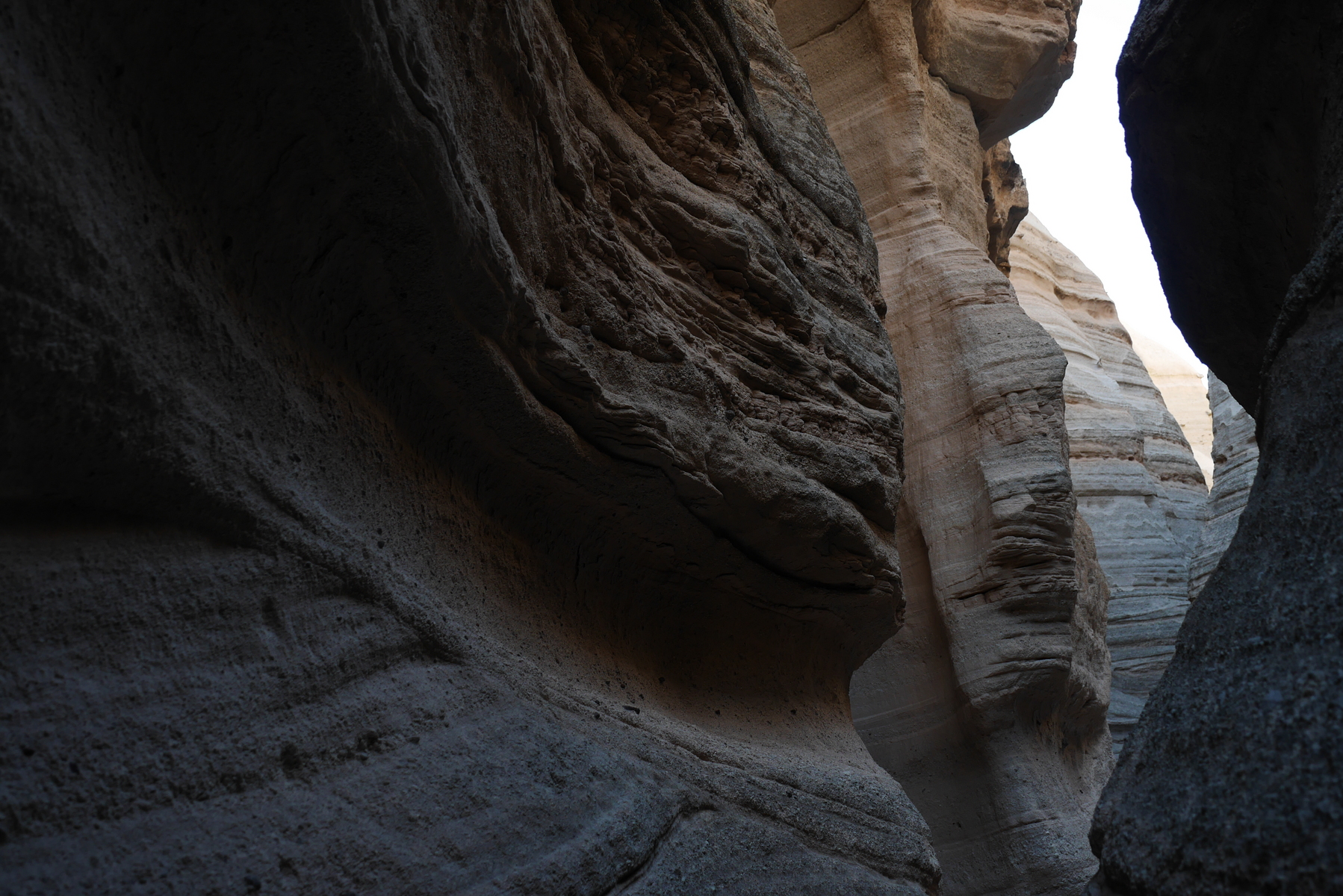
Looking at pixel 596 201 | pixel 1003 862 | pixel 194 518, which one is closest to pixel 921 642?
pixel 1003 862

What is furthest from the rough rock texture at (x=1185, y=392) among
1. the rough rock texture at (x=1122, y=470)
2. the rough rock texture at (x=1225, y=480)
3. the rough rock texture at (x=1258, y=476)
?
the rough rock texture at (x=1258, y=476)

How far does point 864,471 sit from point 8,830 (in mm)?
2857

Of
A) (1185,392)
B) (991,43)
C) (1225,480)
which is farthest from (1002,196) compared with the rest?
(1185,392)

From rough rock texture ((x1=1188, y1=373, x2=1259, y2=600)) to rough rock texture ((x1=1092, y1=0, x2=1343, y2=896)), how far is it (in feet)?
25.0

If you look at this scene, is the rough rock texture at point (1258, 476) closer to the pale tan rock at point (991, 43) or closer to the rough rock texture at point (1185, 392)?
the pale tan rock at point (991, 43)

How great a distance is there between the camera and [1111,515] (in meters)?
12.4

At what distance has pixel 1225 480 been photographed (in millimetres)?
10711

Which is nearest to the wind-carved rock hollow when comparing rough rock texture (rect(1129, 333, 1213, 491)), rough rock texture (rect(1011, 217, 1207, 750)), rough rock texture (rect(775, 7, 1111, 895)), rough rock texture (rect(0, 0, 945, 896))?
rough rock texture (rect(0, 0, 945, 896))

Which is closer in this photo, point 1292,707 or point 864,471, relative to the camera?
point 1292,707

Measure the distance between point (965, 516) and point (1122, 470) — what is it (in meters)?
8.44

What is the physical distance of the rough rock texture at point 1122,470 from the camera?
36.7 ft

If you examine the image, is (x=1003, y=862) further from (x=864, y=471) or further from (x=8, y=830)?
(x=8, y=830)

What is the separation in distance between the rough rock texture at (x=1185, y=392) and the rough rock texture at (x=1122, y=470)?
11.6 meters

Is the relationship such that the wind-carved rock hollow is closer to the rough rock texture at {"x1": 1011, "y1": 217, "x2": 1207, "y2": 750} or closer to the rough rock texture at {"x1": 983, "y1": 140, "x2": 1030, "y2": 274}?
the rough rock texture at {"x1": 983, "y1": 140, "x2": 1030, "y2": 274}
